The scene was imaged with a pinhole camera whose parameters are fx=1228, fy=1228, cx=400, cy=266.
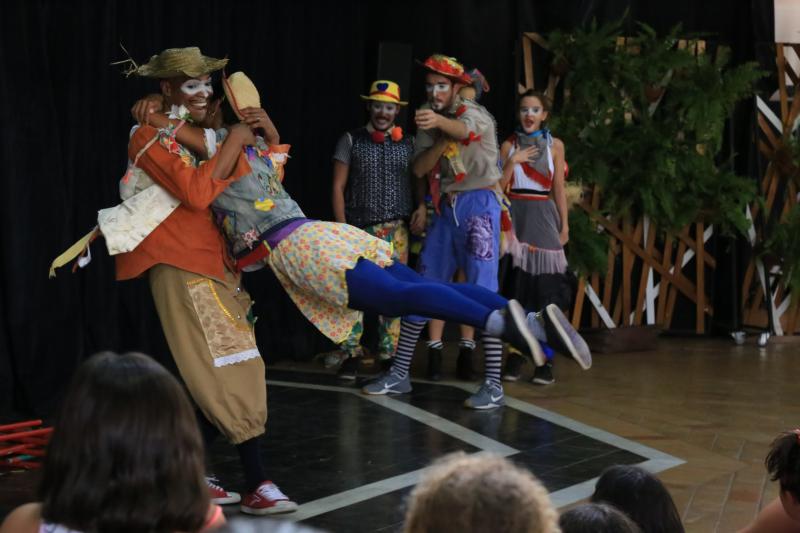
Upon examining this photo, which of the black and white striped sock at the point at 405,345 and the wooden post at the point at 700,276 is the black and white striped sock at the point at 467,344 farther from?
the wooden post at the point at 700,276

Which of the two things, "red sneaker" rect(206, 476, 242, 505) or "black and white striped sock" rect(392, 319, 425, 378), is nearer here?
"red sneaker" rect(206, 476, 242, 505)

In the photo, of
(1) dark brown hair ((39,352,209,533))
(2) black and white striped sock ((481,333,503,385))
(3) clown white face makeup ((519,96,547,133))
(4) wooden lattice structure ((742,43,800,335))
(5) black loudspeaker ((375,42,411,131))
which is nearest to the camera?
(1) dark brown hair ((39,352,209,533))

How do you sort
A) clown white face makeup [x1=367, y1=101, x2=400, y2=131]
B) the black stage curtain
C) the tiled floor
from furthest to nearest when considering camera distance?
clown white face makeup [x1=367, y1=101, x2=400, y2=131], the black stage curtain, the tiled floor

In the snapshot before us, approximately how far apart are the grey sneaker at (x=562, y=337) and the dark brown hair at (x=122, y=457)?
7.69 ft

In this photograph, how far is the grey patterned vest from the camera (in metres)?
6.85

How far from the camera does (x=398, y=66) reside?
7473 millimetres

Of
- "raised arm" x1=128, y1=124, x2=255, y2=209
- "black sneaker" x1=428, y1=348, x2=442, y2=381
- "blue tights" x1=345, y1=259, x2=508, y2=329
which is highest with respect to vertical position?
"raised arm" x1=128, y1=124, x2=255, y2=209

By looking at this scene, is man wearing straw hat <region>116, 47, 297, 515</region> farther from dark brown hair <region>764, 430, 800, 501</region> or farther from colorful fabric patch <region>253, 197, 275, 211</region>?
dark brown hair <region>764, 430, 800, 501</region>

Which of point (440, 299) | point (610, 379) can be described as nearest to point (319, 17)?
point (610, 379)

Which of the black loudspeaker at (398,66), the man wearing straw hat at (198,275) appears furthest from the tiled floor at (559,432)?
the black loudspeaker at (398,66)

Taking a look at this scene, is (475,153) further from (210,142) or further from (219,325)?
(219,325)

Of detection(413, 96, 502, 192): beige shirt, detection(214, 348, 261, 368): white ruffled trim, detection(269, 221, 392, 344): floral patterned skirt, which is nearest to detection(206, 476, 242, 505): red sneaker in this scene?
detection(214, 348, 261, 368): white ruffled trim

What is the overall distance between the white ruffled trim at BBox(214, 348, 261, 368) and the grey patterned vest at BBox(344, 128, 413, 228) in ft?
8.86

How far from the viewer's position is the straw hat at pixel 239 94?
4.32 m
